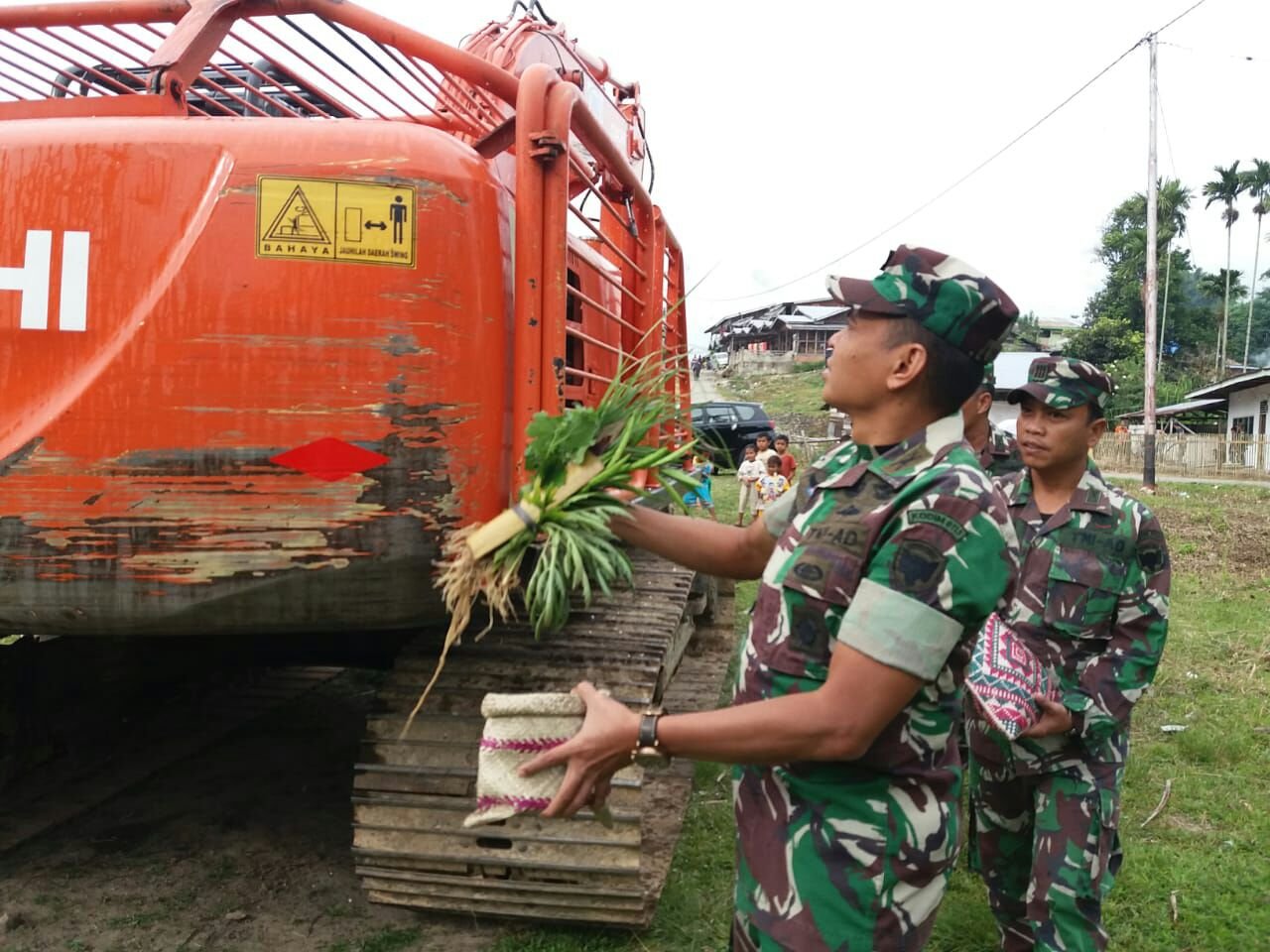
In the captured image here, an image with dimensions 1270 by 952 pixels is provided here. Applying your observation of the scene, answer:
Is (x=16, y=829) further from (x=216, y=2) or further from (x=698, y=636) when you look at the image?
(x=698, y=636)

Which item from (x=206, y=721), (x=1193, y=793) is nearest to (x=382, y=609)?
(x=206, y=721)

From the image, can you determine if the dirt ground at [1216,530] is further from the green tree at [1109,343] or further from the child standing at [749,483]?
the green tree at [1109,343]

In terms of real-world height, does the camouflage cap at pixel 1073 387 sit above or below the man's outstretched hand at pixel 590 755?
above

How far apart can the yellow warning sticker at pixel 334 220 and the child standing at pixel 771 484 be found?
8.84m

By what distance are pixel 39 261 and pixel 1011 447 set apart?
369 cm

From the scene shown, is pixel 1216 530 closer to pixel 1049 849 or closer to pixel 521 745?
pixel 1049 849

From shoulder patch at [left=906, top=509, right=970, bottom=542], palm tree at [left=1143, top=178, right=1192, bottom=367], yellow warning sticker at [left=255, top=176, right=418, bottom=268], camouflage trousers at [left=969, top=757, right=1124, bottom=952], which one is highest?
palm tree at [left=1143, top=178, right=1192, bottom=367]

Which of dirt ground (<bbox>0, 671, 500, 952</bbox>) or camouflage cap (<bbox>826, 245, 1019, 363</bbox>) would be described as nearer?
camouflage cap (<bbox>826, 245, 1019, 363</bbox>)

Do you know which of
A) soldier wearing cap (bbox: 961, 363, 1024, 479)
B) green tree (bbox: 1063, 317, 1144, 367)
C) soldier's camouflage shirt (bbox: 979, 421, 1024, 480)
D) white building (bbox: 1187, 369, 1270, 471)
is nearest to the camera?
soldier wearing cap (bbox: 961, 363, 1024, 479)

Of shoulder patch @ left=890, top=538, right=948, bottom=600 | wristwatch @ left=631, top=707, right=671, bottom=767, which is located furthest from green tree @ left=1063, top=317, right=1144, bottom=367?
wristwatch @ left=631, top=707, right=671, bottom=767

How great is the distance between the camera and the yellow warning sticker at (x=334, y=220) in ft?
7.68

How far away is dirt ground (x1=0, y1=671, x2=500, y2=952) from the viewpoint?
9.84 feet

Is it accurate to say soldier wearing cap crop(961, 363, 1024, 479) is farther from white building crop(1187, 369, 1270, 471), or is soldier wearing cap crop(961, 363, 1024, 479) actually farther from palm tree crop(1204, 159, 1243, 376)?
palm tree crop(1204, 159, 1243, 376)

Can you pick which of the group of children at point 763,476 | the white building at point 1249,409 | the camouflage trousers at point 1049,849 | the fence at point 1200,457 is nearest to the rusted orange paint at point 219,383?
the camouflage trousers at point 1049,849
